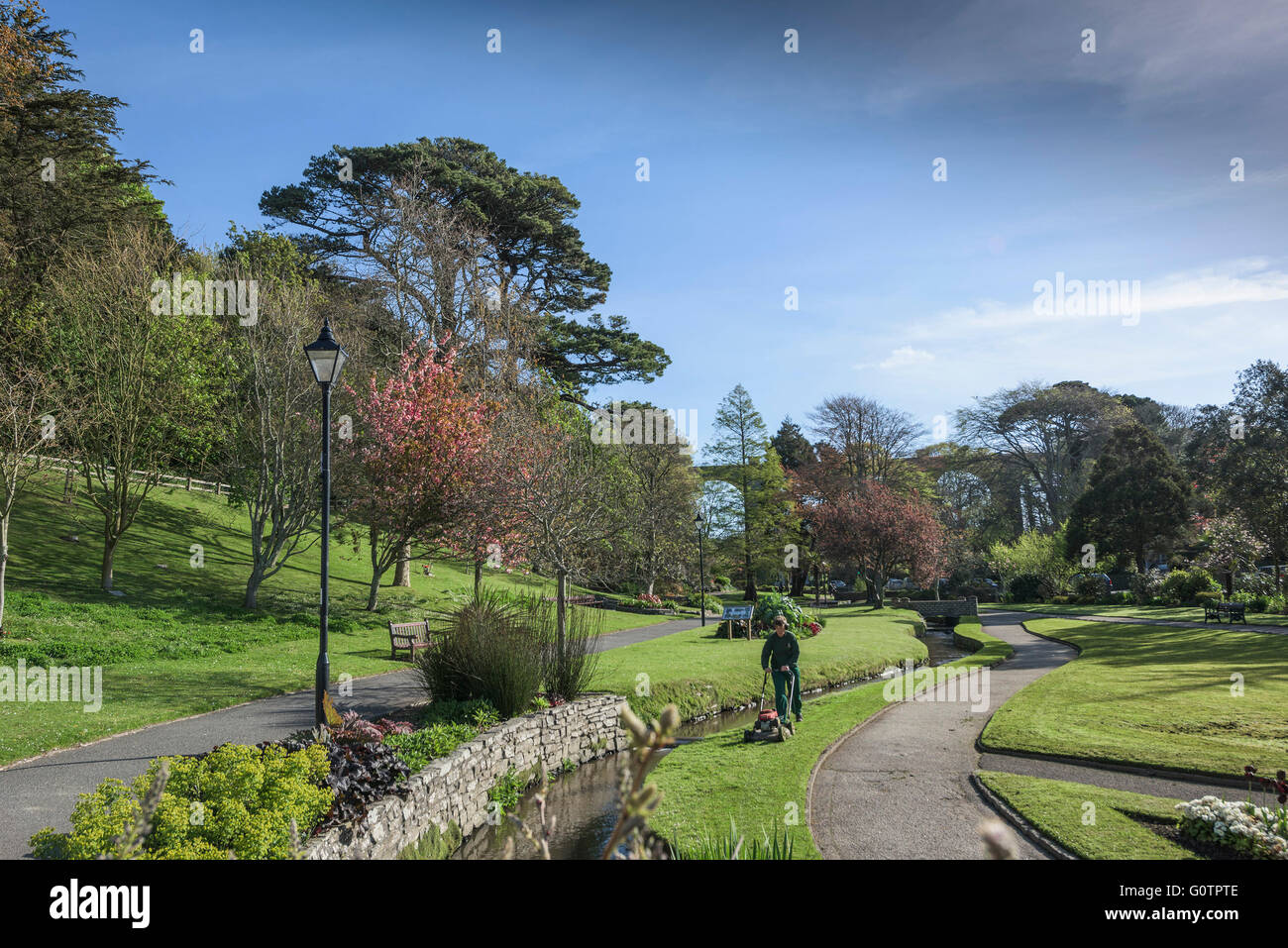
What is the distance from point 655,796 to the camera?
3.52ft

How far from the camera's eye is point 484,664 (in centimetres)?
1166

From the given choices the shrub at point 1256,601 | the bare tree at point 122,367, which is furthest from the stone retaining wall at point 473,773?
Answer: the shrub at point 1256,601

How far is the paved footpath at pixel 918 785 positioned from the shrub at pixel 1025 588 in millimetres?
35484

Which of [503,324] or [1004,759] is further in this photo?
[503,324]

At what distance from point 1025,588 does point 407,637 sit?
134 feet

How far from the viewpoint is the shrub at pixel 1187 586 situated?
34.3 metres

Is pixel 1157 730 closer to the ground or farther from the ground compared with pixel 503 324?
closer to the ground

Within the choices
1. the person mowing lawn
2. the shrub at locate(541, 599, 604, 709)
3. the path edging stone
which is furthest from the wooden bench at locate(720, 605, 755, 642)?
the path edging stone

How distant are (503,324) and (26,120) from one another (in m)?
17.3

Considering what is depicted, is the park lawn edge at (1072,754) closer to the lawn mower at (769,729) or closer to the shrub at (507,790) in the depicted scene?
the lawn mower at (769,729)

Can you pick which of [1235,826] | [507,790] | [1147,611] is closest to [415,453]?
[507,790]

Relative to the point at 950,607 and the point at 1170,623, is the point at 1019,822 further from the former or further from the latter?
the point at 950,607
